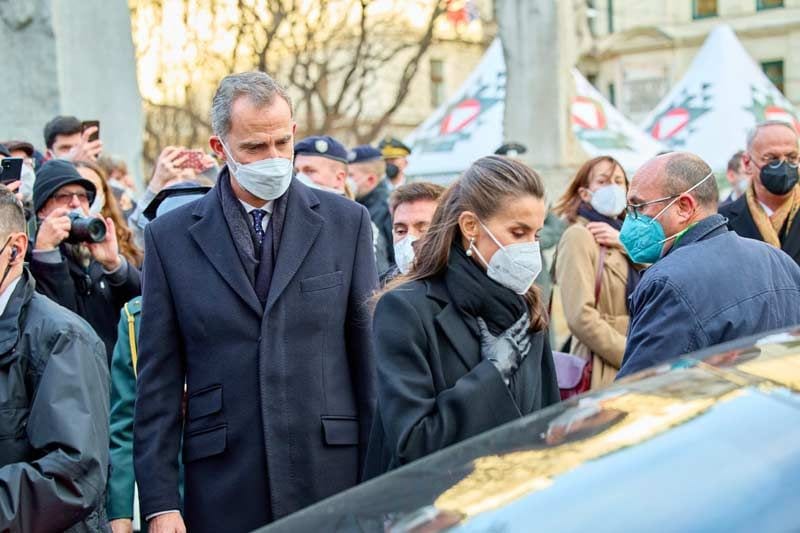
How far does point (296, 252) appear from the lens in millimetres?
3832

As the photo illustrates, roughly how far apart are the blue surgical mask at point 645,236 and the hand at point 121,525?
224 cm

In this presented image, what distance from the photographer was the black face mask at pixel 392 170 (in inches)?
424

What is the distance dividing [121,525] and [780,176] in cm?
411

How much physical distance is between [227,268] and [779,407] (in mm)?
2137

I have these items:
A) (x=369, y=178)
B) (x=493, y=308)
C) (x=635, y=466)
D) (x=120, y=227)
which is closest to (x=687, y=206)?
(x=493, y=308)

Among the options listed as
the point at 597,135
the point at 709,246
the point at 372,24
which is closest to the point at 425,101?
the point at 372,24

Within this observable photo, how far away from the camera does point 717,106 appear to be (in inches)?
690

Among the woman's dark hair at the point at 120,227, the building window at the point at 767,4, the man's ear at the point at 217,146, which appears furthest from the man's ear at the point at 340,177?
the building window at the point at 767,4

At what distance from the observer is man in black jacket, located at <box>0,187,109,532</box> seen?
3301 millimetres

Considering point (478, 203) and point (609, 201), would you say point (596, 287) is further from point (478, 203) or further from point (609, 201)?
point (478, 203)

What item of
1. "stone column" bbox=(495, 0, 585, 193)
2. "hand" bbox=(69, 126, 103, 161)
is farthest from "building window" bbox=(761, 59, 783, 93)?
"hand" bbox=(69, 126, 103, 161)

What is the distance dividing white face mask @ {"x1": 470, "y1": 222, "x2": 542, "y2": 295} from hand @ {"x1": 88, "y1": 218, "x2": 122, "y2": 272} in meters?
2.63

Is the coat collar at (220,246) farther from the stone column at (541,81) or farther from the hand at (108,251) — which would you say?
the stone column at (541,81)

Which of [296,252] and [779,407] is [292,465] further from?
[779,407]
